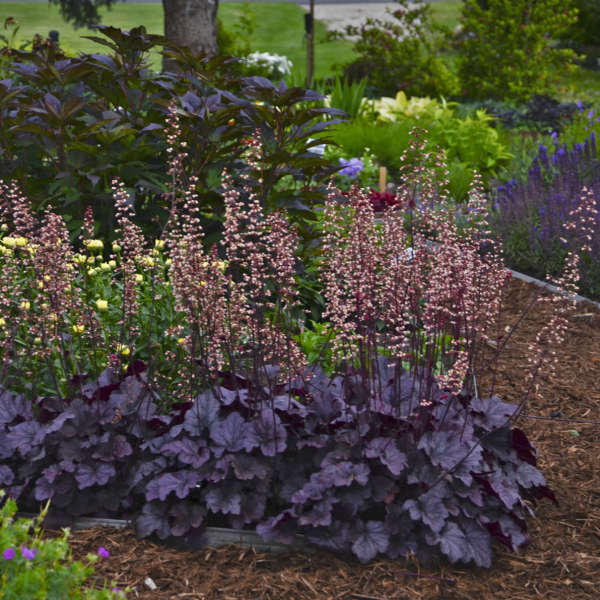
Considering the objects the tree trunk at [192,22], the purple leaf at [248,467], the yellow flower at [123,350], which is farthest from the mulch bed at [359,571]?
the tree trunk at [192,22]

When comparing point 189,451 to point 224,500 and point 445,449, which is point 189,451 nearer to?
point 224,500

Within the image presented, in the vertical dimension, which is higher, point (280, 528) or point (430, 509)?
point (430, 509)

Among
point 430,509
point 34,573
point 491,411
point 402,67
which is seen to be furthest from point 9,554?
point 402,67

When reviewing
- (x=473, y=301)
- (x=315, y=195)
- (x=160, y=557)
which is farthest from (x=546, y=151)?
(x=160, y=557)

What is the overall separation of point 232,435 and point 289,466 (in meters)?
0.25

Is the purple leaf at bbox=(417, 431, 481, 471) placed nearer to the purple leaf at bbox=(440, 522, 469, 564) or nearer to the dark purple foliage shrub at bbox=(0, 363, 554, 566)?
the dark purple foliage shrub at bbox=(0, 363, 554, 566)

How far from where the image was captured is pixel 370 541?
268 cm

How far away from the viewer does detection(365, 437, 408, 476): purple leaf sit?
8.74ft

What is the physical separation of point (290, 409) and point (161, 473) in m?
0.54

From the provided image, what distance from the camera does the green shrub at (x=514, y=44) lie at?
13258 mm

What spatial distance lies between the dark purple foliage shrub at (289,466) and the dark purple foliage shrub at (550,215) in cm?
292

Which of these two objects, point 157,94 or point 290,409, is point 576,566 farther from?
point 157,94

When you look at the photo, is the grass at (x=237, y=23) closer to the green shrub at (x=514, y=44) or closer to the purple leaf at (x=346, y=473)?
the green shrub at (x=514, y=44)

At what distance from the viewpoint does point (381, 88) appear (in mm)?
14203
